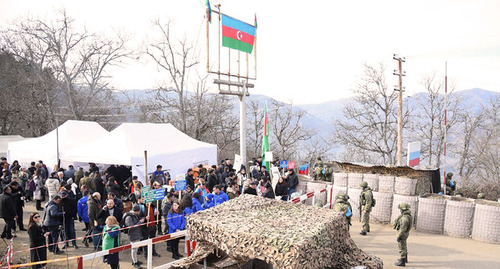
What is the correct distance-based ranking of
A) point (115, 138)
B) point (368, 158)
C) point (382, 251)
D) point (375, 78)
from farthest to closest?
1. point (368, 158)
2. point (375, 78)
3. point (115, 138)
4. point (382, 251)

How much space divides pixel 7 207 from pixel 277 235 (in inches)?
349

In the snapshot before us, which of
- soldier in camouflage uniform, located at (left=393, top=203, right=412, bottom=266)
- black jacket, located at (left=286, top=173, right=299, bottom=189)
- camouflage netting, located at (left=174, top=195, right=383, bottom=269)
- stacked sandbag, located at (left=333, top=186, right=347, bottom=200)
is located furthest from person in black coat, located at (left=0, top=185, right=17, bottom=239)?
stacked sandbag, located at (left=333, top=186, right=347, bottom=200)

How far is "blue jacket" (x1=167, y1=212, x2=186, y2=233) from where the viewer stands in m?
8.09

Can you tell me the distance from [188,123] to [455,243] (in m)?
26.7

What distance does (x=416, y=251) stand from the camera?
903 cm

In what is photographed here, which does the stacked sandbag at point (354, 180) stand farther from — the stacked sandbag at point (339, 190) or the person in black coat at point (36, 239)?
the person in black coat at point (36, 239)

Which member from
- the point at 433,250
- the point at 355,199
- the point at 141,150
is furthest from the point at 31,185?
Answer: the point at 433,250

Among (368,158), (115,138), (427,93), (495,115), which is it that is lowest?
(368,158)

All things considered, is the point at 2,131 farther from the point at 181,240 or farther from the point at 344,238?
the point at 344,238

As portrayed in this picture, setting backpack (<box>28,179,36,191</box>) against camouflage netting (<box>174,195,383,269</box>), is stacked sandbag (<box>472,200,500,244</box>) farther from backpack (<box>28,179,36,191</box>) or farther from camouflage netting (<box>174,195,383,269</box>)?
backpack (<box>28,179,36,191</box>)

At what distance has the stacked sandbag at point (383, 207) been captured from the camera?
1128 centimetres

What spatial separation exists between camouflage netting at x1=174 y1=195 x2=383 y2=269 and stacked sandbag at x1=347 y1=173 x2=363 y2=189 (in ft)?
25.2

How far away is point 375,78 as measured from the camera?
1357 inches

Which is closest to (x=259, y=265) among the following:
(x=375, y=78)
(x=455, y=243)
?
(x=455, y=243)
